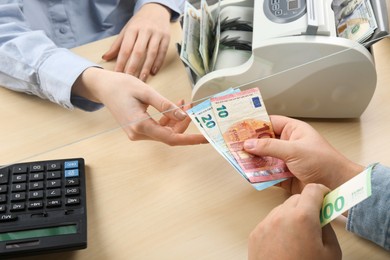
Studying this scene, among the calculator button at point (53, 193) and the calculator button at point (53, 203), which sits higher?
the calculator button at point (53, 193)

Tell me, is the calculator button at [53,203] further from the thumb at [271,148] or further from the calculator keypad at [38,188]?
the thumb at [271,148]

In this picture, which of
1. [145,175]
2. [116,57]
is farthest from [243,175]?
[116,57]

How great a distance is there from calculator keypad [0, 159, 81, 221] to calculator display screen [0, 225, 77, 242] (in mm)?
26

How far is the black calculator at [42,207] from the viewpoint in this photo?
2.39 feet

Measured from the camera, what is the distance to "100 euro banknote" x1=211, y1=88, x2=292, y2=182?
82 cm

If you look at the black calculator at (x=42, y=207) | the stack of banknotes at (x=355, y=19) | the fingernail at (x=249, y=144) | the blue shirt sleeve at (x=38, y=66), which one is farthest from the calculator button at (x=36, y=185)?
the stack of banknotes at (x=355, y=19)

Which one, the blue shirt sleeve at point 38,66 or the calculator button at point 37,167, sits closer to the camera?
the calculator button at point 37,167

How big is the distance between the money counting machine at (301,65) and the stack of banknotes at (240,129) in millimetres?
38

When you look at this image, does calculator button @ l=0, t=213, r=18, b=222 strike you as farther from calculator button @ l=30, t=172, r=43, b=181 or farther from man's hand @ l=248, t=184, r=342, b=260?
man's hand @ l=248, t=184, r=342, b=260

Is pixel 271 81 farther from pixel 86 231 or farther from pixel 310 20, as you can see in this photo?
pixel 86 231

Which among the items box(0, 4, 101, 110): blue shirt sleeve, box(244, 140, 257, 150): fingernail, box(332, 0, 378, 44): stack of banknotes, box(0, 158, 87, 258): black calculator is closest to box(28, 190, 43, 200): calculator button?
box(0, 158, 87, 258): black calculator

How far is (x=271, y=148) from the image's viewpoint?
0.81 m

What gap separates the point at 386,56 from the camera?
104cm

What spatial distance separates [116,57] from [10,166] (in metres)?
0.36
